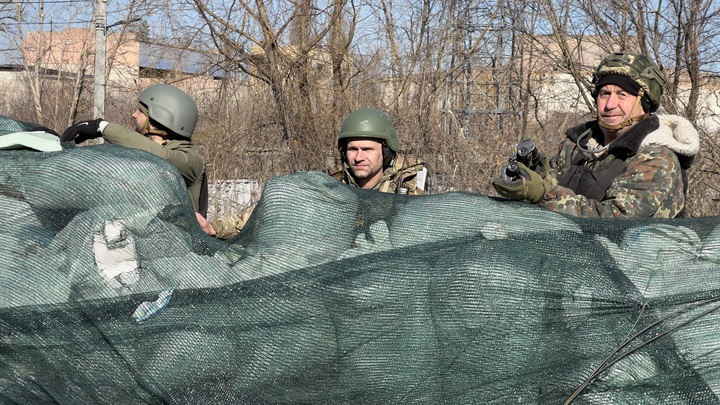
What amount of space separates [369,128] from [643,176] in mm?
1779

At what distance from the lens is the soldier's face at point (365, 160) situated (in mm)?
4805

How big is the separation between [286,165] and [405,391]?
9346 millimetres

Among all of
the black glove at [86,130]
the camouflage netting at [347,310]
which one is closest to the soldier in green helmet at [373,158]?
the black glove at [86,130]

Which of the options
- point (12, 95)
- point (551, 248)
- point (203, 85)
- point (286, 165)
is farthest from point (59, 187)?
point (12, 95)

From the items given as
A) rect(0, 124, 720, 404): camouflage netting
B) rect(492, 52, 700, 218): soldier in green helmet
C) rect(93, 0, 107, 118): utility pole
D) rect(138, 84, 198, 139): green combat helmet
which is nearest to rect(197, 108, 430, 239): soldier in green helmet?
rect(138, 84, 198, 139): green combat helmet

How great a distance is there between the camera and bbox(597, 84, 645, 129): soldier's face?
3.93 m

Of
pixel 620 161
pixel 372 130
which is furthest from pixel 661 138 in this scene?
pixel 372 130

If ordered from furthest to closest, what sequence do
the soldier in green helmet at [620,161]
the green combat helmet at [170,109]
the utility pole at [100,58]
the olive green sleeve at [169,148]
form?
the utility pole at [100,58] < the green combat helmet at [170,109] < the olive green sleeve at [169,148] < the soldier in green helmet at [620,161]

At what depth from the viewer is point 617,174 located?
145 inches

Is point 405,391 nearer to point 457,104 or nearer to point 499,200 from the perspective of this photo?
point 499,200

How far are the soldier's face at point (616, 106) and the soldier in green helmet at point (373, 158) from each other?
1195 mm

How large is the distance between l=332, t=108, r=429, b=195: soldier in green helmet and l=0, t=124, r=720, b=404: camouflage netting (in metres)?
1.89

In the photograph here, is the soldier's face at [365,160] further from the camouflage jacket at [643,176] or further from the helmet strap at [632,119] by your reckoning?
the helmet strap at [632,119]

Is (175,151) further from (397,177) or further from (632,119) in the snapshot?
(632,119)
